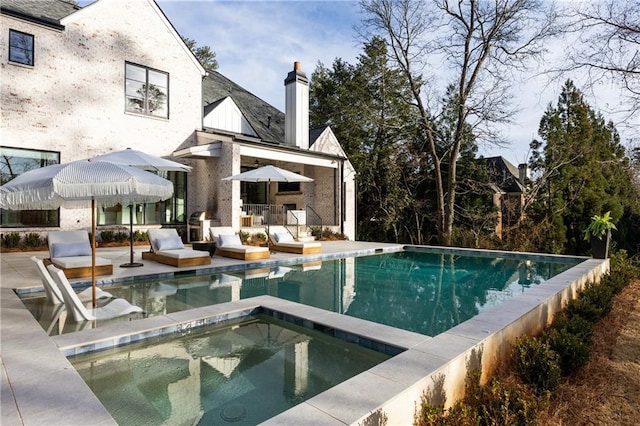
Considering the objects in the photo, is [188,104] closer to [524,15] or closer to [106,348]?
[106,348]

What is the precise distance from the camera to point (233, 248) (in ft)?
38.0

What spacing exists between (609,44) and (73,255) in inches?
520

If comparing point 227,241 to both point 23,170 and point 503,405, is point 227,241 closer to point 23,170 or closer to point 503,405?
point 23,170

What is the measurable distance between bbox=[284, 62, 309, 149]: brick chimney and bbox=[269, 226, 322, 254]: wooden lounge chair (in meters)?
6.83

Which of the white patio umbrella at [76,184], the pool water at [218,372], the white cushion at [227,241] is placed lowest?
the pool water at [218,372]

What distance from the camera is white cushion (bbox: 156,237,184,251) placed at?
10.7m

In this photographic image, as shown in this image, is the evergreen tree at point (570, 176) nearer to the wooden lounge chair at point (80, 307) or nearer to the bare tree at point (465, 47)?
the bare tree at point (465, 47)

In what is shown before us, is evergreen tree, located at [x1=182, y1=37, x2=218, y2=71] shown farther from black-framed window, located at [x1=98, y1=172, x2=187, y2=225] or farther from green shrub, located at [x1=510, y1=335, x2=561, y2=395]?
green shrub, located at [x1=510, y1=335, x2=561, y2=395]

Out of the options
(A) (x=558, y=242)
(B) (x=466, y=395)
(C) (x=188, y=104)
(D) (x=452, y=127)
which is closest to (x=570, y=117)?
(D) (x=452, y=127)

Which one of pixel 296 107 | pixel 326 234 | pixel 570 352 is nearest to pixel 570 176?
pixel 326 234

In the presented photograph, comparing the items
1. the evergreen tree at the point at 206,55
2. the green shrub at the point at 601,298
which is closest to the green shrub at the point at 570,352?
the green shrub at the point at 601,298

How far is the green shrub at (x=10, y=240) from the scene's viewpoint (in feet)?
39.3

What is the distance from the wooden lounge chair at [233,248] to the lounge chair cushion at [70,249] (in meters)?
3.73

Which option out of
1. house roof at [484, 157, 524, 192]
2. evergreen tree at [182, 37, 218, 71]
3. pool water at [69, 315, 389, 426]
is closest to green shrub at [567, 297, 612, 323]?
pool water at [69, 315, 389, 426]
